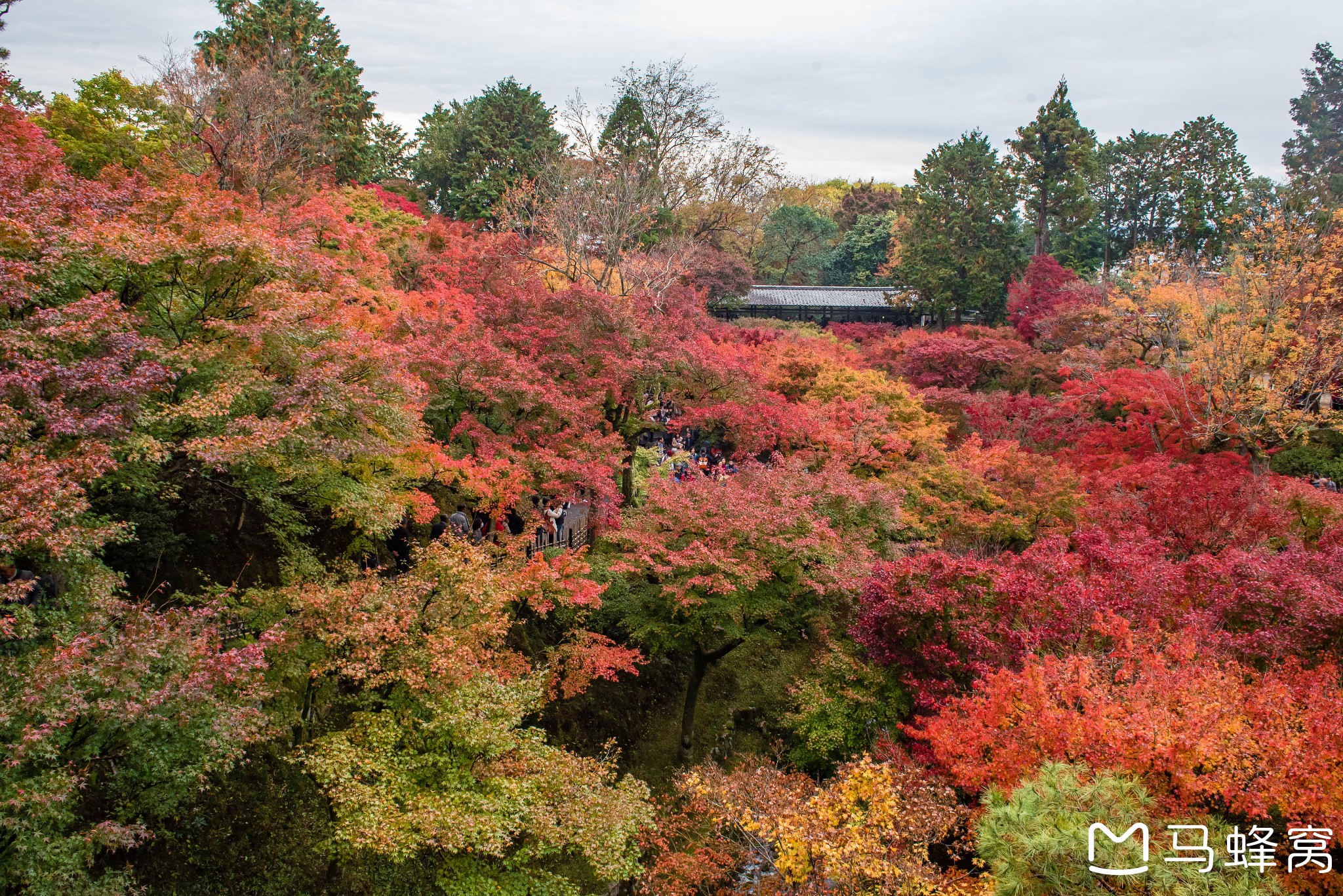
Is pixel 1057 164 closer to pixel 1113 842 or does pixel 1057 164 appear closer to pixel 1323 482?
pixel 1323 482

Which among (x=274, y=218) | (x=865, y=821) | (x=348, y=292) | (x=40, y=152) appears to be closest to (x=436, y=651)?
(x=865, y=821)

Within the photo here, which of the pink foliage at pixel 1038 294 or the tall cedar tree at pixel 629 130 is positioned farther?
the pink foliage at pixel 1038 294

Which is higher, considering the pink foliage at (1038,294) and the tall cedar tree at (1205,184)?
the tall cedar tree at (1205,184)

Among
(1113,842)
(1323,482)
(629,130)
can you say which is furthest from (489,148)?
(1113,842)

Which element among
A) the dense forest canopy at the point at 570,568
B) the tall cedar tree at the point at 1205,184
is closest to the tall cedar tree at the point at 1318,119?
the tall cedar tree at the point at 1205,184

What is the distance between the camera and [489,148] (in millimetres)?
33438

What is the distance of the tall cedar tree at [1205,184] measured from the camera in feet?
124

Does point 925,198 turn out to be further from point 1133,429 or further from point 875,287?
point 1133,429

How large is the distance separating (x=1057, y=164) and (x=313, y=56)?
33772 mm

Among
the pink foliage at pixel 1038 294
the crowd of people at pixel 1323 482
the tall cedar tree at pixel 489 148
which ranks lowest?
the crowd of people at pixel 1323 482

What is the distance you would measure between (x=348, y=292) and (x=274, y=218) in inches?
140

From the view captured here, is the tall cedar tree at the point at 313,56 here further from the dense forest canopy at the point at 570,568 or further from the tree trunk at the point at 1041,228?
the tree trunk at the point at 1041,228

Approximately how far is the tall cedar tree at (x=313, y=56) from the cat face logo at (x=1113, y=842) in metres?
26.1

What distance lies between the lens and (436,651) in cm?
924
